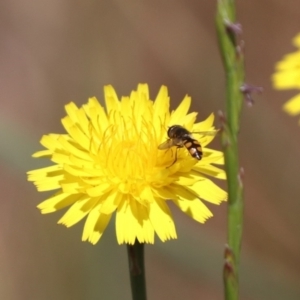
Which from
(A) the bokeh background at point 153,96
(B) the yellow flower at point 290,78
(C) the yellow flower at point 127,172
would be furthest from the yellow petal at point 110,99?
(A) the bokeh background at point 153,96

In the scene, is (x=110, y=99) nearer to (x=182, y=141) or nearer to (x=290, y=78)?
(x=182, y=141)

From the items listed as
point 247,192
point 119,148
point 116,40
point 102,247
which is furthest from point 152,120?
point 116,40

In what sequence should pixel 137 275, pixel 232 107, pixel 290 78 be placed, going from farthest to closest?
pixel 290 78, pixel 137 275, pixel 232 107

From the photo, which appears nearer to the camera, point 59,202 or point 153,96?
point 59,202

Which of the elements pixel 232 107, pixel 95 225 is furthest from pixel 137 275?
pixel 232 107

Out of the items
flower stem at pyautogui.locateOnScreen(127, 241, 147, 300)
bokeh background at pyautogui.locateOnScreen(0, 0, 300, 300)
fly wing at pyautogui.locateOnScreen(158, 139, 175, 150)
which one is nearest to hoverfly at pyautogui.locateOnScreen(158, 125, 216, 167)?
fly wing at pyautogui.locateOnScreen(158, 139, 175, 150)

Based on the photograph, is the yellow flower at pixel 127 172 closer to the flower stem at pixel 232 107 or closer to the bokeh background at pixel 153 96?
the flower stem at pixel 232 107
